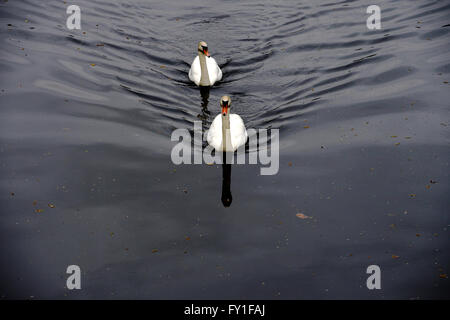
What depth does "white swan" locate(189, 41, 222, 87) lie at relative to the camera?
14406 mm

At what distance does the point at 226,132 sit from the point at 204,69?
3532 millimetres

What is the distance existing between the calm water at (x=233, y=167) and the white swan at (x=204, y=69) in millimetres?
411

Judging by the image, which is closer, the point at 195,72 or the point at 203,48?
the point at 203,48

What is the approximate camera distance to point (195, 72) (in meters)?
14.8

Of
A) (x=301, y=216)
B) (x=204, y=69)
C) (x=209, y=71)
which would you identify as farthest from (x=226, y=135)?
(x=209, y=71)

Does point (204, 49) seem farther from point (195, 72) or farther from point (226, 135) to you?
point (226, 135)

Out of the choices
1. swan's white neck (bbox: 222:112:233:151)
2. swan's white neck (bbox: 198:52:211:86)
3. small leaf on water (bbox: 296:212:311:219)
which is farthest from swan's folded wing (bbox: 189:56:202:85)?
small leaf on water (bbox: 296:212:311:219)

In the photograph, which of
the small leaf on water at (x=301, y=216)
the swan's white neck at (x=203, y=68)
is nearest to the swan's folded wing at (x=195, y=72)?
the swan's white neck at (x=203, y=68)

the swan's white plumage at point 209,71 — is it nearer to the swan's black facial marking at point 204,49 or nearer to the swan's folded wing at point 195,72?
the swan's folded wing at point 195,72

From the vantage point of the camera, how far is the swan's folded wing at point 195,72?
48.2 ft

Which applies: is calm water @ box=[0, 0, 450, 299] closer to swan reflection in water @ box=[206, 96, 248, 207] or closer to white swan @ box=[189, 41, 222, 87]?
white swan @ box=[189, 41, 222, 87]

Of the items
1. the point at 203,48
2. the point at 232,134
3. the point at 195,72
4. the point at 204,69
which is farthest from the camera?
the point at 195,72
